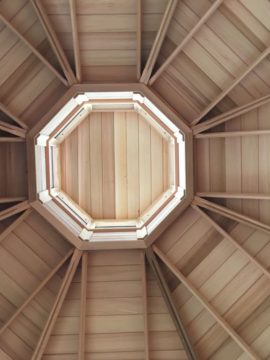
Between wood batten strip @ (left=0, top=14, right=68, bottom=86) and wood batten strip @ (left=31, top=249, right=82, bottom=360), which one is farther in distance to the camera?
wood batten strip @ (left=31, top=249, right=82, bottom=360)

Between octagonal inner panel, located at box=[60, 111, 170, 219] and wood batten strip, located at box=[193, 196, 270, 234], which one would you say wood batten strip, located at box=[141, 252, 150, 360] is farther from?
octagonal inner panel, located at box=[60, 111, 170, 219]

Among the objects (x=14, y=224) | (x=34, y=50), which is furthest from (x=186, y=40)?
(x=14, y=224)

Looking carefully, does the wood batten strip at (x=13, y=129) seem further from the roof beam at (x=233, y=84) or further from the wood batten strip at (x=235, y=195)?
the wood batten strip at (x=235, y=195)

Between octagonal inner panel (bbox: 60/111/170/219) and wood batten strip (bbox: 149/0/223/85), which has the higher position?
wood batten strip (bbox: 149/0/223/85)

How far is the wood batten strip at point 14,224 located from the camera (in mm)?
6820

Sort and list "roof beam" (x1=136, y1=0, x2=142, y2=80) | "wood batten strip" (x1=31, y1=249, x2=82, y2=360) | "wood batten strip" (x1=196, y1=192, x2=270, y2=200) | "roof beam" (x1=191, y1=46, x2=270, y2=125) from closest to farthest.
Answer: "roof beam" (x1=136, y1=0, x2=142, y2=80) < "roof beam" (x1=191, y1=46, x2=270, y2=125) < "wood batten strip" (x1=196, y1=192, x2=270, y2=200) < "wood batten strip" (x1=31, y1=249, x2=82, y2=360)

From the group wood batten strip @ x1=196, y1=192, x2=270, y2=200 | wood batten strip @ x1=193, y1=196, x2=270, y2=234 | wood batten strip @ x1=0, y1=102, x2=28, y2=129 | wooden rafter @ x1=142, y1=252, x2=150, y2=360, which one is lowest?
wooden rafter @ x1=142, y1=252, x2=150, y2=360

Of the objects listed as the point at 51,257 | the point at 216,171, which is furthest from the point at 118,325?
the point at 216,171

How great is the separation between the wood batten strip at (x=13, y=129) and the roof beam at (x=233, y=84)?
2866 mm

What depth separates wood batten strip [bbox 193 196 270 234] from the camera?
6.70 meters

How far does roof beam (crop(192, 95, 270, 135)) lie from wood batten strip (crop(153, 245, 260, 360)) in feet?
7.24

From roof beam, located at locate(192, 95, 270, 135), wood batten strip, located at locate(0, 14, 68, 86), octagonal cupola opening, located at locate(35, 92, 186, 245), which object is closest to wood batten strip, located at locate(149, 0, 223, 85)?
roof beam, located at locate(192, 95, 270, 135)

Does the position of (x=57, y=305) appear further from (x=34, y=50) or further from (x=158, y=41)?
(x=158, y=41)

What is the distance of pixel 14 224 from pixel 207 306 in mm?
3515
